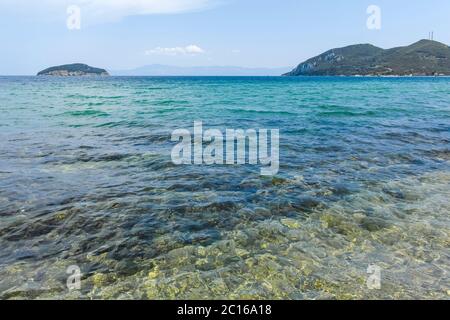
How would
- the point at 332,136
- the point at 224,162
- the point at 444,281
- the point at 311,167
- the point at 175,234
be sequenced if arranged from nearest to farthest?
the point at 444,281 < the point at 175,234 < the point at 311,167 < the point at 224,162 < the point at 332,136

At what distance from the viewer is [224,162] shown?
17.0 metres

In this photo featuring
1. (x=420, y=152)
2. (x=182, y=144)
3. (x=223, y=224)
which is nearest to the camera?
(x=223, y=224)

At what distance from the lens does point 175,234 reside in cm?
944

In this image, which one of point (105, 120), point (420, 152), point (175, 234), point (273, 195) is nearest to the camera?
point (175, 234)

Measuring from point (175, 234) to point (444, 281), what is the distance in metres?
6.48

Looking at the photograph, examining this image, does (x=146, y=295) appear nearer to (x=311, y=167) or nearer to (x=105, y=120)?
(x=311, y=167)

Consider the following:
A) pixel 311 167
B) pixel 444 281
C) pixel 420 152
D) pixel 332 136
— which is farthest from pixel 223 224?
pixel 332 136

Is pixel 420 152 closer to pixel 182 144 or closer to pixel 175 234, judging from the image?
pixel 182 144
